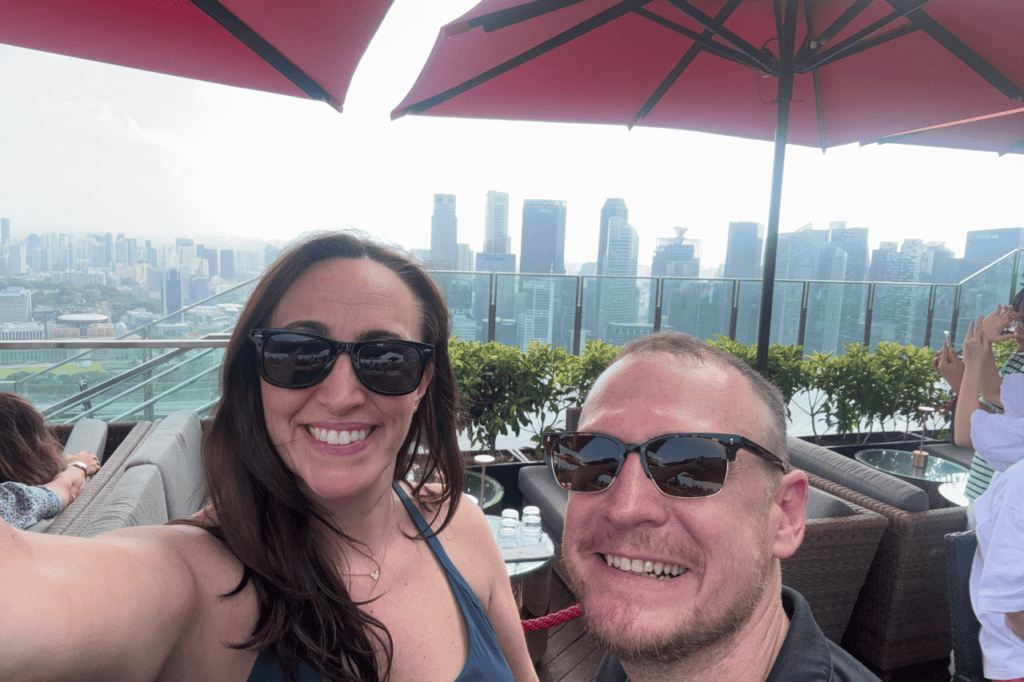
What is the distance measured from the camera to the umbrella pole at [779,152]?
Answer: 3.62 meters

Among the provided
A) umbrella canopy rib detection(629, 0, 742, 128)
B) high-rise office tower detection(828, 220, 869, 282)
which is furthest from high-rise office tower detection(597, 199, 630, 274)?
umbrella canopy rib detection(629, 0, 742, 128)

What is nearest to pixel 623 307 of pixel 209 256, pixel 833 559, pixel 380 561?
pixel 833 559

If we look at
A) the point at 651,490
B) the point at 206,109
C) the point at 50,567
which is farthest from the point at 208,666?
the point at 206,109

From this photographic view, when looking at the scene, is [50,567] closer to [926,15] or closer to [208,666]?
[208,666]

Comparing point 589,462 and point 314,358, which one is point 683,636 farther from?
point 314,358

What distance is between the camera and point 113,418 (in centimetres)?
528

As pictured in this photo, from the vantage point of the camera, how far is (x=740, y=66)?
14.4 ft

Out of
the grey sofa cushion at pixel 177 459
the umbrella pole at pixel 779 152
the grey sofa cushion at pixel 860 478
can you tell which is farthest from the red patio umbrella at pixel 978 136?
the grey sofa cushion at pixel 177 459

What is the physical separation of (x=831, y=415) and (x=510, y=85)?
5.20 m

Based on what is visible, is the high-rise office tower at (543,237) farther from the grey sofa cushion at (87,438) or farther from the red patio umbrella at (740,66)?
the grey sofa cushion at (87,438)

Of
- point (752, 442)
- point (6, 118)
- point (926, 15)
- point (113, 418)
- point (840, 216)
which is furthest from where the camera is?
point (840, 216)

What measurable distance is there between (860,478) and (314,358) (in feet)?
11.8

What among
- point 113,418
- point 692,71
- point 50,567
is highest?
point 692,71

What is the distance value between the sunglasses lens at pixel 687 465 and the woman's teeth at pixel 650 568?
128 millimetres
